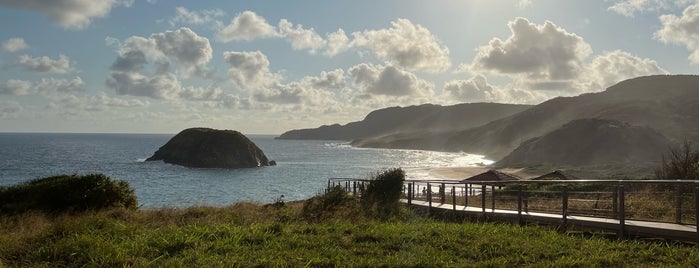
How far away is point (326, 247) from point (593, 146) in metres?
118

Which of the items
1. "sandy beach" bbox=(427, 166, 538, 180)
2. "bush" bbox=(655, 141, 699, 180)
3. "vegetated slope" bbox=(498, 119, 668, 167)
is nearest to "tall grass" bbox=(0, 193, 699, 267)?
"bush" bbox=(655, 141, 699, 180)

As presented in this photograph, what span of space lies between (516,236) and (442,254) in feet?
7.61

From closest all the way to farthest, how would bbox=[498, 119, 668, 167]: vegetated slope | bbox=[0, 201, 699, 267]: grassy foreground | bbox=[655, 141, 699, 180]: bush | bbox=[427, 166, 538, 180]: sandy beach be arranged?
bbox=[0, 201, 699, 267]: grassy foreground, bbox=[655, 141, 699, 180]: bush, bbox=[427, 166, 538, 180]: sandy beach, bbox=[498, 119, 668, 167]: vegetated slope

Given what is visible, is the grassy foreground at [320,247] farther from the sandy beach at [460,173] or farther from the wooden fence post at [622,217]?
the sandy beach at [460,173]

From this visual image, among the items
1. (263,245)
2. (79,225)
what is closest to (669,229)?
(263,245)

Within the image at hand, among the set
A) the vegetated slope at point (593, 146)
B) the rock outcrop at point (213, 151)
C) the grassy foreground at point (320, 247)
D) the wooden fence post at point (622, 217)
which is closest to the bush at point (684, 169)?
the wooden fence post at point (622, 217)

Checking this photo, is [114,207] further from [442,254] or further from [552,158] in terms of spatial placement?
[552,158]

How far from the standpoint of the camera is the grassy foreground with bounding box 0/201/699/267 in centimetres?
766

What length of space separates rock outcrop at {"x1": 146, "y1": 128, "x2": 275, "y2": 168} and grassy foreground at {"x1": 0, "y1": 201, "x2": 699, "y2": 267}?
105730 millimetres

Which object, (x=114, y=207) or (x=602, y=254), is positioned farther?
(x=114, y=207)

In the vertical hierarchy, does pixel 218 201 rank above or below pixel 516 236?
below

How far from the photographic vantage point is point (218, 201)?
56906mm

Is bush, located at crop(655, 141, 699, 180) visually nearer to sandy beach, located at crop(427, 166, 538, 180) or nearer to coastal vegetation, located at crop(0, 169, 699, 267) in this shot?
coastal vegetation, located at crop(0, 169, 699, 267)

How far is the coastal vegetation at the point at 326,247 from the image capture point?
7.68 m
